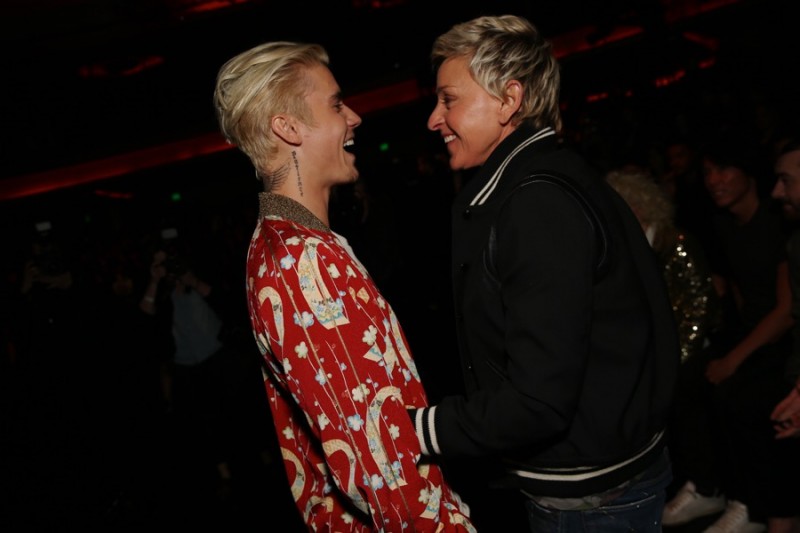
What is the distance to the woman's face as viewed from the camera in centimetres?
130

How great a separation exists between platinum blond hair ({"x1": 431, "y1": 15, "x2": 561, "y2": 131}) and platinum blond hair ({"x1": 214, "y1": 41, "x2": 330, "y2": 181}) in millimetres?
314

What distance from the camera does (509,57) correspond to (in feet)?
4.19

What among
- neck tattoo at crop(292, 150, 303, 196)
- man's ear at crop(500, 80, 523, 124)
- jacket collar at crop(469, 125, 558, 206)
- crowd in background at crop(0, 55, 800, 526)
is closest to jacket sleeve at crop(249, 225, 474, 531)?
neck tattoo at crop(292, 150, 303, 196)

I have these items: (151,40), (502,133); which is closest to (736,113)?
(502,133)

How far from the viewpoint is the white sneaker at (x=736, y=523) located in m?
2.68

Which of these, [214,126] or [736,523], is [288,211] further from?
[214,126]

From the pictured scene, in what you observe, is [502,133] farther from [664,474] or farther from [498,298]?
[664,474]

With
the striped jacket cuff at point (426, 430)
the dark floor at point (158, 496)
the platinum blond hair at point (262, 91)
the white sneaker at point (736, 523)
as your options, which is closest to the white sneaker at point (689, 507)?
the dark floor at point (158, 496)

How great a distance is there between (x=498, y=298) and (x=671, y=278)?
77.5 inches

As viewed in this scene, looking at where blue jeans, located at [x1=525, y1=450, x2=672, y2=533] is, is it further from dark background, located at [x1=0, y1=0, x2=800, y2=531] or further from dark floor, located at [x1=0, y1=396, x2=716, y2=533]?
dark background, located at [x1=0, y1=0, x2=800, y2=531]

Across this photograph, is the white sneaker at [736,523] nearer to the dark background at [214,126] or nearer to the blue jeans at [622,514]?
the blue jeans at [622,514]

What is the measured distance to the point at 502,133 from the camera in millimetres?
1331

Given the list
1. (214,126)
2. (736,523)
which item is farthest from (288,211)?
(214,126)

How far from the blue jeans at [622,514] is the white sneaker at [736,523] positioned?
171cm
